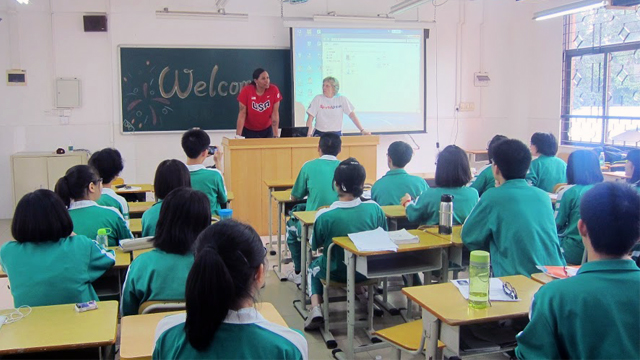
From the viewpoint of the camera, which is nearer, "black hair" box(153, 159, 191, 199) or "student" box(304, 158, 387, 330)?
"black hair" box(153, 159, 191, 199)

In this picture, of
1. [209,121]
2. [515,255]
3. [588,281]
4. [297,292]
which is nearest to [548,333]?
[588,281]

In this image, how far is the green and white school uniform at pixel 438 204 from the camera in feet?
12.3

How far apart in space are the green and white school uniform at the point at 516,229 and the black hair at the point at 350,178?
0.88 m

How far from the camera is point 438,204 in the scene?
3.74m

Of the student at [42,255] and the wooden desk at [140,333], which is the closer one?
the wooden desk at [140,333]

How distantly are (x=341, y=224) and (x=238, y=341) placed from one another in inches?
87.9

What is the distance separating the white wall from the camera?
7711mm

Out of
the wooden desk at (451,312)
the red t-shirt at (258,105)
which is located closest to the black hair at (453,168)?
the wooden desk at (451,312)

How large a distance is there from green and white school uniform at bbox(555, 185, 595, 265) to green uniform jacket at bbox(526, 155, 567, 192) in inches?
54.5

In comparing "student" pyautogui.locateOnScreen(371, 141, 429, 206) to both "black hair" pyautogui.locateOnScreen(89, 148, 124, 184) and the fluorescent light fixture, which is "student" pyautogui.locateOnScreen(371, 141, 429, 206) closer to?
"black hair" pyautogui.locateOnScreen(89, 148, 124, 184)

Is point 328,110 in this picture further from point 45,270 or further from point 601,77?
point 45,270

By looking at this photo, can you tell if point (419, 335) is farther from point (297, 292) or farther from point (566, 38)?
point (566, 38)

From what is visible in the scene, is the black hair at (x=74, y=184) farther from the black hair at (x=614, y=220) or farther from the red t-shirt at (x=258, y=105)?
the red t-shirt at (x=258, y=105)

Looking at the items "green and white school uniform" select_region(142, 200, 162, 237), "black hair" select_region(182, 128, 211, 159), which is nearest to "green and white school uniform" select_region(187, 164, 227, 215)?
"black hair" select_region(182, 128, 211, 159)
